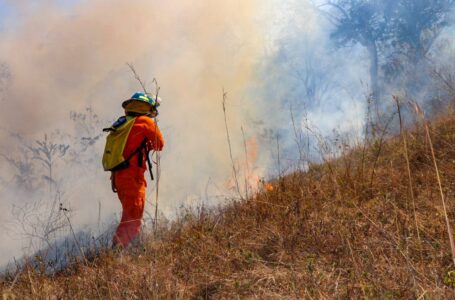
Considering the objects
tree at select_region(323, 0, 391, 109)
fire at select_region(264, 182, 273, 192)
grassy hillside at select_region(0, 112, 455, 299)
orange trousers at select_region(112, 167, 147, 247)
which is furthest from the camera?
tree at select_region(323, 0, 391, 109)

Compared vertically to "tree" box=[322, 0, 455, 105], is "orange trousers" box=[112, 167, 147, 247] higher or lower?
lower

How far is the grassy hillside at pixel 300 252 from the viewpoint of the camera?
5.53 feet

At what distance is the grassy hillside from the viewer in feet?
5.53

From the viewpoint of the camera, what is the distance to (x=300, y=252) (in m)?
2.17

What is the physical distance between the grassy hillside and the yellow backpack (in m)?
0.81

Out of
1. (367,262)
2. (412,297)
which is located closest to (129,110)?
(367,262)

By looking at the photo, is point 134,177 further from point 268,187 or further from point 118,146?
point 268,187

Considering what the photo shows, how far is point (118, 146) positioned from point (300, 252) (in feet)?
7.10

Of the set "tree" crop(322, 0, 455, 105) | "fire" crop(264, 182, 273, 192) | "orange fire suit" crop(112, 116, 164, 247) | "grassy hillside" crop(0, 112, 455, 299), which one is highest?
"tree" crop(322, 0, 455, 105)

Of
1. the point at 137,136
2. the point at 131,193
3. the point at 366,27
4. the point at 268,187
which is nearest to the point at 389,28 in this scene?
the point at 366,27

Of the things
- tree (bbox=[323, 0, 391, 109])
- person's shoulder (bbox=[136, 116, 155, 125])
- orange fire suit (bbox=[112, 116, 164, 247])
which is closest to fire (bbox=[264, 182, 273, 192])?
orange fire suit (bbox=[112, 116, 164, 247])

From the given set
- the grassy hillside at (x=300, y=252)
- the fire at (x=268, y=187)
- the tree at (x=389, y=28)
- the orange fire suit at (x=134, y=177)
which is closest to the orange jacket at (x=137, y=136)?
the orange fire suit at (x=134, y=177)

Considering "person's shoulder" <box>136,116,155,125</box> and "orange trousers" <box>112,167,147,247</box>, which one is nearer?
"orange trousers" <box>112,167,147,247</box>

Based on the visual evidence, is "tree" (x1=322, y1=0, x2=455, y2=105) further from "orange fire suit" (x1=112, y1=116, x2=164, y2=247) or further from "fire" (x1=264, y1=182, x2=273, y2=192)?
"orange fire suit" (x1=112, y1=116, x2=164, y2=247)
